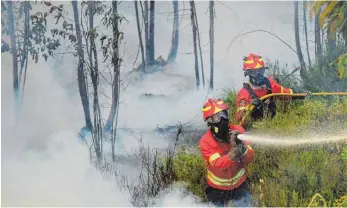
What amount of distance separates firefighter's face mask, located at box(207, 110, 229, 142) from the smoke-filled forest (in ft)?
0.74

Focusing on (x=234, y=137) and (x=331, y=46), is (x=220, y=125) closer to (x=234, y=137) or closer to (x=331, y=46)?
(x=234, y=137)

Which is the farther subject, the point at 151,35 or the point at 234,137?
the point at 151,35

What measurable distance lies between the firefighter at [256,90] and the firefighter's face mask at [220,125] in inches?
10.8

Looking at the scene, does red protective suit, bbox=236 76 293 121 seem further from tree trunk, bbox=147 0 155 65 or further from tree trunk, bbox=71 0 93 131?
tree trunk, bbox=71 0 93 131

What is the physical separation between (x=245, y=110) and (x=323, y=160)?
44cm

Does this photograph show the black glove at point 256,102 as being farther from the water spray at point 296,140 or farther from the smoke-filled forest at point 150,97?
the water spray at point 296,140

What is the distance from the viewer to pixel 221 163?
7.77 ft

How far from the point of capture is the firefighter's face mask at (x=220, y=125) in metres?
2.38

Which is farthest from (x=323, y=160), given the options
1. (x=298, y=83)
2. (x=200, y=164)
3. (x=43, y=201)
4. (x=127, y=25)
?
(x=43, y=201)

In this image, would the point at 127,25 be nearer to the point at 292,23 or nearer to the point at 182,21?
the point at 182,21

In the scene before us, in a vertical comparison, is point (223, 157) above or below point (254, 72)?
below

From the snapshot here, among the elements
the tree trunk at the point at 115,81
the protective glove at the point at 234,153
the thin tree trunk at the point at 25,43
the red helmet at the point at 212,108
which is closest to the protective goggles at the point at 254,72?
the red helmet at the point at 212,108

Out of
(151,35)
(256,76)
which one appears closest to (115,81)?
(151,35)

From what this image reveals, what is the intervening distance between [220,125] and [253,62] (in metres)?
0.43
